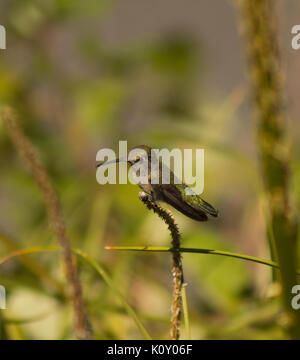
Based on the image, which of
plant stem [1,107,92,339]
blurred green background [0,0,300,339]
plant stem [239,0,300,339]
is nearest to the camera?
plant stem [239,0,300,339]

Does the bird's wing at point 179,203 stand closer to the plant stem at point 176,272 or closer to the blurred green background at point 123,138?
the plant stem at point 176,272

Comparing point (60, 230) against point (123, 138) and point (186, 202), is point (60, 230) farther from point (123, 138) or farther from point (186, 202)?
point (123, 138)

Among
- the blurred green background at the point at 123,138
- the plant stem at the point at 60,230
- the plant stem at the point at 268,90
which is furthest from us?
the blurred green background at the point at 123,138

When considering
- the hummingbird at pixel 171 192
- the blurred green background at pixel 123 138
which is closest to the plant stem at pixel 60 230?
the hummingbird at pixel 171 192

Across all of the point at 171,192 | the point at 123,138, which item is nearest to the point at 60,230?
the point at 171,192

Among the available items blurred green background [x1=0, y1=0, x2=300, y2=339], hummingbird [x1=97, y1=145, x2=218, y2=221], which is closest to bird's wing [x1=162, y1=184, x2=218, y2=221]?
hummingbird [x1=97, y1=145, x2=218, y2=221]

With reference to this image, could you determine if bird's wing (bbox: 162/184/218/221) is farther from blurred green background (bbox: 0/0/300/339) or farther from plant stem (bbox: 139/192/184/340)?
blurred green background (bbox: 0/0/300/339)
